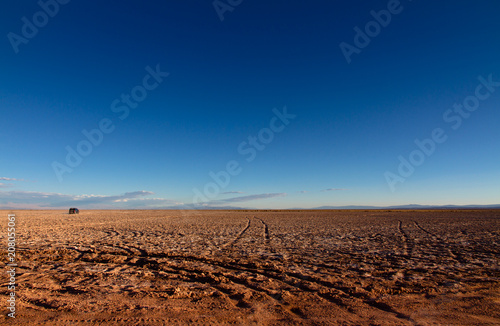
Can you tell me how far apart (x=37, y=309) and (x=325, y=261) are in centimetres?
693

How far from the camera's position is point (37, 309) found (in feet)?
14.1

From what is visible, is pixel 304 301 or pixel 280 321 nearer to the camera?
pixel 280 321

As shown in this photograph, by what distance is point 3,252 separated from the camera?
901 cm

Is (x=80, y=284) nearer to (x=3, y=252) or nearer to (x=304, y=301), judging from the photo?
(x=304, y=301)

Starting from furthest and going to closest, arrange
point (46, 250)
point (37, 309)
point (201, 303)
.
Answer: point (46, 250)
point (201, 303)
point (37, 309)

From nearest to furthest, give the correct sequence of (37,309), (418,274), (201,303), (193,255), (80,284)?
(37,309) < (201,303) < (80,284) < (418,274) < (193,255)

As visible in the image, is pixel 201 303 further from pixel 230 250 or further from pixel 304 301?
pixel 230 250

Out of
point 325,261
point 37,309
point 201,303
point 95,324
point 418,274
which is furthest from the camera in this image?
point 325,261

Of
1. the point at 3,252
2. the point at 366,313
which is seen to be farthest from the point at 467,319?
the point at 3,252

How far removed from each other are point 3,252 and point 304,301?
34.5ft

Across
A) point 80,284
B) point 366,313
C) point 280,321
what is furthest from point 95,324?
point 366,313

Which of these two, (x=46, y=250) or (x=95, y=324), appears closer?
(x=95, y=324)

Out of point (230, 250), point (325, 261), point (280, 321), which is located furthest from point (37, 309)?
point (325, 261)

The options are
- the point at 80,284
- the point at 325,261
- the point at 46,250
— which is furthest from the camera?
the point at 46,250
